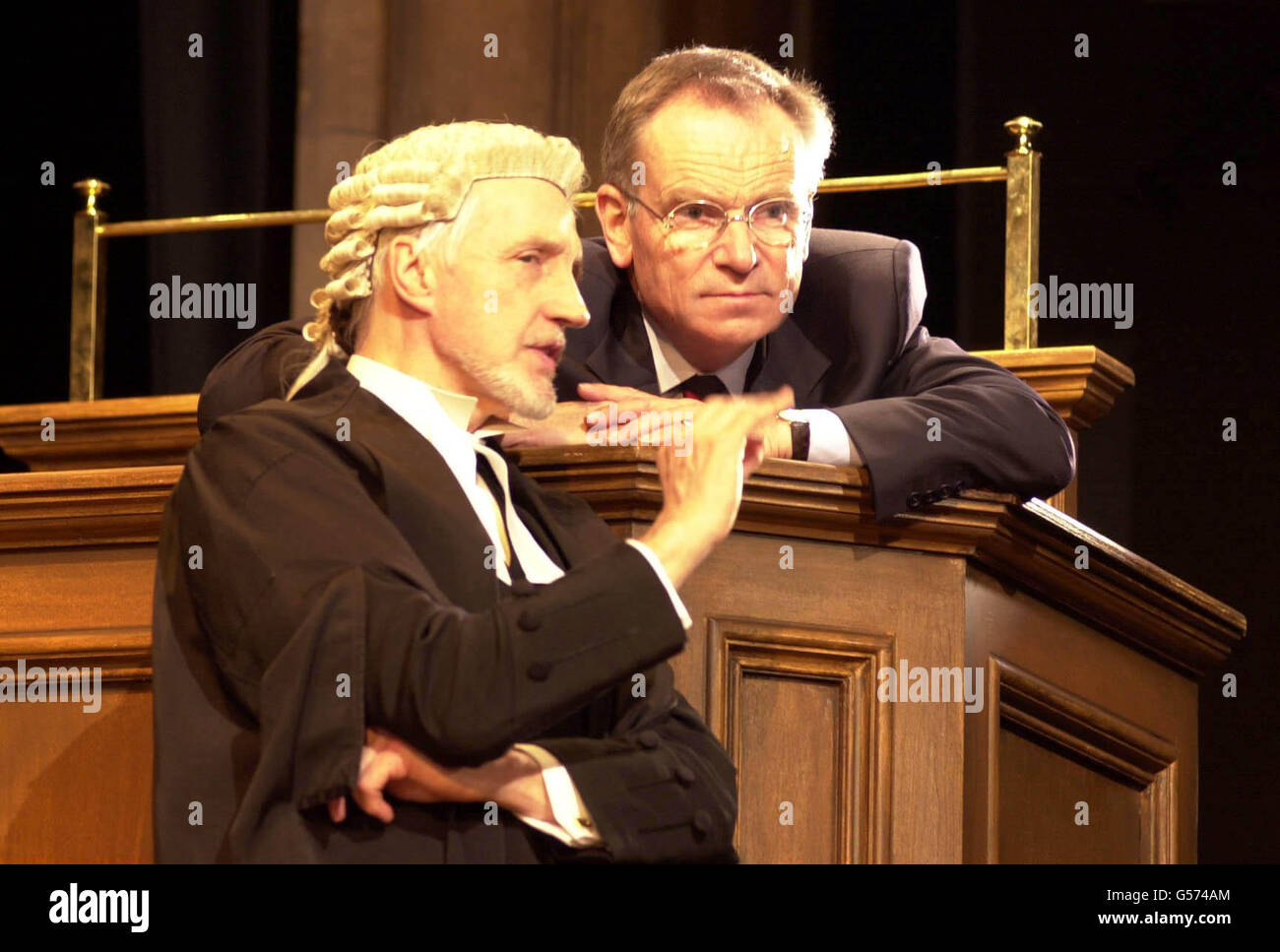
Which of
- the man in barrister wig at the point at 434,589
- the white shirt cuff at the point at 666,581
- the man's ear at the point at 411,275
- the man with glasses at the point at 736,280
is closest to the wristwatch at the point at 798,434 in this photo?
the man with glasses at the point at 736,280

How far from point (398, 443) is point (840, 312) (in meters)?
1.22

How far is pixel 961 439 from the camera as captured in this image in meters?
2.98

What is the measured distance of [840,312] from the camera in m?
3.52

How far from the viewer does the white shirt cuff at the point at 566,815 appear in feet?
7.48

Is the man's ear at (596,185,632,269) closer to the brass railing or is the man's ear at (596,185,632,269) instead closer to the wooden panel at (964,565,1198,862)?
the brass railing

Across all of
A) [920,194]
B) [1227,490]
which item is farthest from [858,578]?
[920,194]

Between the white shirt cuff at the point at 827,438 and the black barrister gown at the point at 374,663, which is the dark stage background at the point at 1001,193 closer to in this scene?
the white shirt cuff at the point at 827,438

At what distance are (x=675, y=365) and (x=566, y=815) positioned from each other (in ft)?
4.26

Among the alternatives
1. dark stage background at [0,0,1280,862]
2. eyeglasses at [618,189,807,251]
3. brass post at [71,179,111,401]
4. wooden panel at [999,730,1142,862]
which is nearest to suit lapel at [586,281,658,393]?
eyeglasses at [618,189,807,251]

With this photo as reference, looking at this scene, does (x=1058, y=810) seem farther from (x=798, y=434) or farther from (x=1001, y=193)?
(x=1001, y=193)

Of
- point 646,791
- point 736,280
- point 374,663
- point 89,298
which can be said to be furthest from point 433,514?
point 89,298

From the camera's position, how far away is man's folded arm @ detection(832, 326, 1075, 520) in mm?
2836
